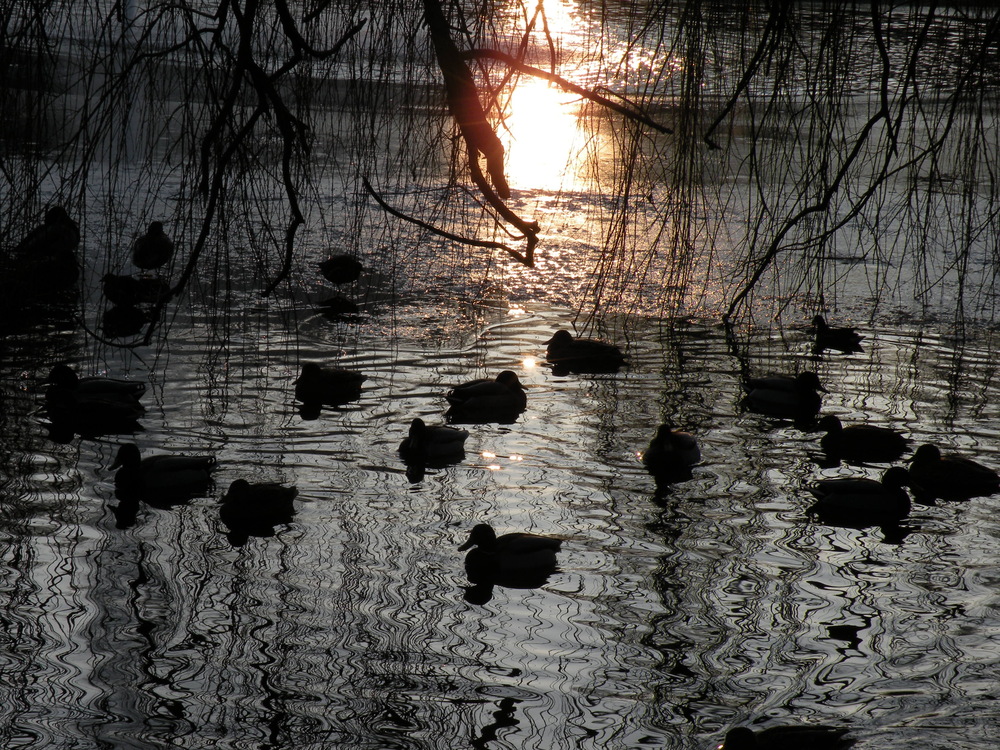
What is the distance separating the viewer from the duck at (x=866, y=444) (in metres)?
6.34

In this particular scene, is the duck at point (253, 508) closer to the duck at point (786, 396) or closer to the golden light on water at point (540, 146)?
the duck at point (786, 396)

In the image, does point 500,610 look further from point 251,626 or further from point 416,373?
point 416,373

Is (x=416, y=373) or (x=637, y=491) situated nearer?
(x=637, y=491)

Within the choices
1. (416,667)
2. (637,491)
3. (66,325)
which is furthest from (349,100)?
(66,325)

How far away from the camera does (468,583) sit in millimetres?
4676

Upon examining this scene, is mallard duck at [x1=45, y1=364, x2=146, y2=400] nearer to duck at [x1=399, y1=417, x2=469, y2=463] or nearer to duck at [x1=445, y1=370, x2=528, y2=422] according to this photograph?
duck at [x1=399, y1=417, x2=469, y2=463]

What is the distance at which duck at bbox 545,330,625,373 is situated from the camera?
750cm

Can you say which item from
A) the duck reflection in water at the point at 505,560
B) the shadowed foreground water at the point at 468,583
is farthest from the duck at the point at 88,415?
the duck reflection in water at the point at 505,560

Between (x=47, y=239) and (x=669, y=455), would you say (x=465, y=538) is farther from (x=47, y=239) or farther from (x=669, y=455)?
(x=47, y=239)

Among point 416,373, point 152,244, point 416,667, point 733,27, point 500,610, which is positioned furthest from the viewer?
point 416,373

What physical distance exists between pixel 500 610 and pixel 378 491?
49.8 inches

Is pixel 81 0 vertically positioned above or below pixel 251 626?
above

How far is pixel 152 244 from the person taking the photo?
421cm

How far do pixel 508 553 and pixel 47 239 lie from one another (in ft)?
7.74
